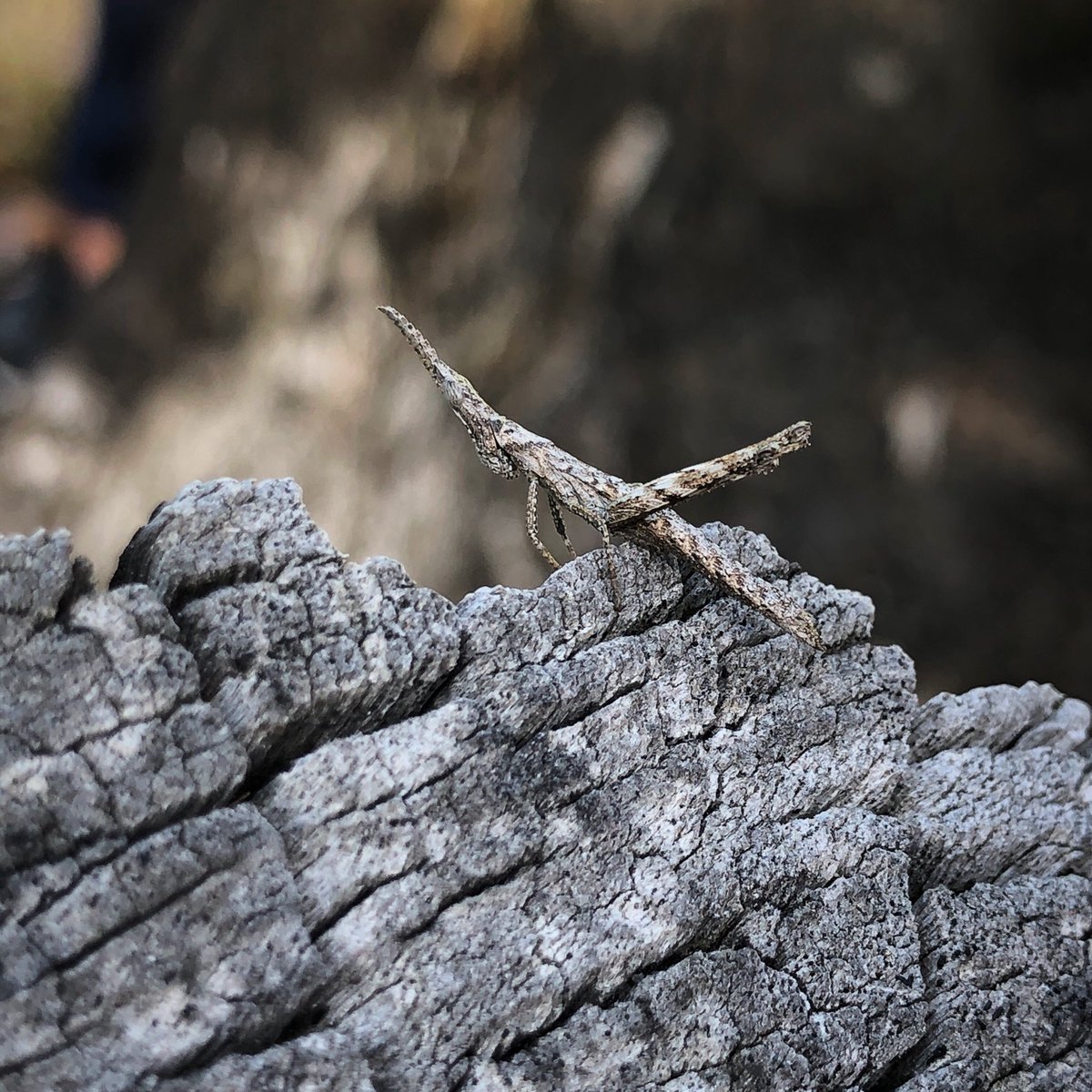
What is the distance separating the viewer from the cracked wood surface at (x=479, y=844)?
1.37m

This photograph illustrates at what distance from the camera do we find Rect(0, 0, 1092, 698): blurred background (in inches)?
203

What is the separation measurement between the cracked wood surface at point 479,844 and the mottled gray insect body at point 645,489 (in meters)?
0.06

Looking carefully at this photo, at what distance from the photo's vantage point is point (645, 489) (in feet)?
7.26

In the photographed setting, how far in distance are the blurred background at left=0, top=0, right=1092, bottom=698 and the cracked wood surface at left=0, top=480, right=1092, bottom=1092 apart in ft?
11.8

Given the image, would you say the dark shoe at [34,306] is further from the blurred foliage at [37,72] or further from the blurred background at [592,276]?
the blurred foliage at [37,72]

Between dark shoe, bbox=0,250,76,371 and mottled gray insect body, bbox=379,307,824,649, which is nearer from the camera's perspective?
mottled gray insect body, bbox=379,307,824,649

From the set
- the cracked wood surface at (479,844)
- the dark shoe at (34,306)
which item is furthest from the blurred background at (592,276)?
the cracked wood surface at (479,844)

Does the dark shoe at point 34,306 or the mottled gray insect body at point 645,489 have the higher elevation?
the dark shoe at point 34,306

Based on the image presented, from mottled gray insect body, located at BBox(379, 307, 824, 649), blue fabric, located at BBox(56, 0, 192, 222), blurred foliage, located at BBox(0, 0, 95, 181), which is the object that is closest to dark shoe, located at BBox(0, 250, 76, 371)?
blue fabric, located at BBox(56, 0, 192, 222)

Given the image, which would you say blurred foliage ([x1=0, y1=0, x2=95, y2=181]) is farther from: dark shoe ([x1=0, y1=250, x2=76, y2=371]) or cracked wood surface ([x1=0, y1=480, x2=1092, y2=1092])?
cracked wood surface ([x1=0, y1=480, x2=1092, y2=1092])

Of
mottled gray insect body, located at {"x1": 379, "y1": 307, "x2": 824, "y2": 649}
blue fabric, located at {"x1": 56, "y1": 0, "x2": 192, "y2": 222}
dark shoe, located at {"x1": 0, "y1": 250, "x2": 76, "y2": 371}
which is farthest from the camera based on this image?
blue fabric, located at {"x1": 56, "y1": 0, "x2": 192, "y2": 222}

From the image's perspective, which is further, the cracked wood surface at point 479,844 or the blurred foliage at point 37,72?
the blurred foliage at point 37,72

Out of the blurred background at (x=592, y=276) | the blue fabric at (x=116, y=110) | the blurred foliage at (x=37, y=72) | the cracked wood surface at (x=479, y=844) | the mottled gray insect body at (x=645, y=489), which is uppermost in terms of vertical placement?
the blurred foliage at (x=37, y=72)

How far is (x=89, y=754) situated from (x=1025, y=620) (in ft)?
A: 17.2
